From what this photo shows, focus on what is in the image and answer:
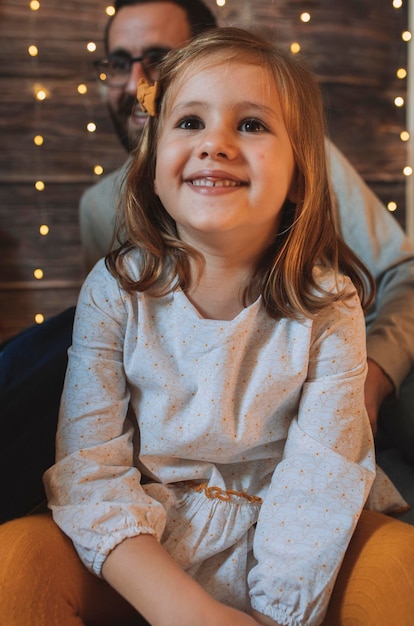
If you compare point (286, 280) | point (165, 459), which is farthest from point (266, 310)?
point (165, 459)

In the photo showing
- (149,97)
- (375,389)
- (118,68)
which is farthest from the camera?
(118,68)

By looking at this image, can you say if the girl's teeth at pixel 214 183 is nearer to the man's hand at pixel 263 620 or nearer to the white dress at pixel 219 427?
the white dress at pixel 219 427

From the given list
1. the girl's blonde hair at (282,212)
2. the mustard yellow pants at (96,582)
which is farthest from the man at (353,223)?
the mustard yellow pants at (96,582)

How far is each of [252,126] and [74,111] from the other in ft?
2.43

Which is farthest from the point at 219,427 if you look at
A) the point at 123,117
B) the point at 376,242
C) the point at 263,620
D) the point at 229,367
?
the point at 123,117

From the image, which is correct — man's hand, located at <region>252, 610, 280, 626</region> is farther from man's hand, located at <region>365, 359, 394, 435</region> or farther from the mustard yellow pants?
man's hand, located at <region>365, 359, 394, 435</region>

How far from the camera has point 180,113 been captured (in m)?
0.97

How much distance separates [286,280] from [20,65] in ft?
2.87

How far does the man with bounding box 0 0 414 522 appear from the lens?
1218 mm

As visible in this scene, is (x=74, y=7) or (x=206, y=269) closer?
(x=206, y=269)

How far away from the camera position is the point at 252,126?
955 mm

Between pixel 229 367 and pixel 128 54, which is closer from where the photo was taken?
pixel 229 367

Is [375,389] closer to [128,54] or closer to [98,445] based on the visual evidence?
[98,445]

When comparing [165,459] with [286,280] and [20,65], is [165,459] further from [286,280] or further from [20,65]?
[20,65]
